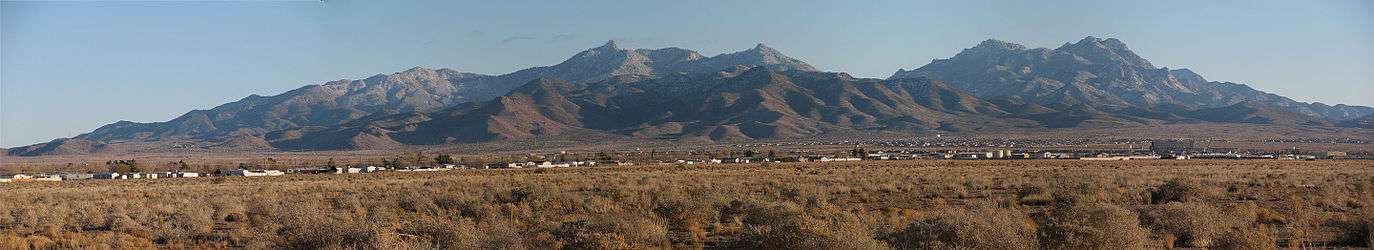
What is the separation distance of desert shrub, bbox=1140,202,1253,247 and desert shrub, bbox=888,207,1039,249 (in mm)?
3829

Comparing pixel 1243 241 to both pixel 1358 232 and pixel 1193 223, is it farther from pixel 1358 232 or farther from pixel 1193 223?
pixel 1358 232

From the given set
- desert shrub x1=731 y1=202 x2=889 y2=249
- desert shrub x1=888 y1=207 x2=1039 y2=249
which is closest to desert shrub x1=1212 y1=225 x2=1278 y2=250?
desert shrub x1=888 y1=207 x2=1039 y2=249

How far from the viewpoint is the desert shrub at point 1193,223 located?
1923 cm

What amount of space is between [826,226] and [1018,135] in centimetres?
18924

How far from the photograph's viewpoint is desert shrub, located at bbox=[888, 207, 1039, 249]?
1561 centimetres

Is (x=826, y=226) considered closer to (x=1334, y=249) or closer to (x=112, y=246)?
(x=1334, y=249)

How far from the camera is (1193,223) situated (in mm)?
19875

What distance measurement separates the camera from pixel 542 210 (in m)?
28.7

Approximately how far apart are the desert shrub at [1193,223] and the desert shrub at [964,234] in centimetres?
383

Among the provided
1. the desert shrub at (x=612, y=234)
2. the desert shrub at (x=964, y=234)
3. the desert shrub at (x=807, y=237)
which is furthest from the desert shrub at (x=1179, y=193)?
the desert shrub at (x=612, y=234)

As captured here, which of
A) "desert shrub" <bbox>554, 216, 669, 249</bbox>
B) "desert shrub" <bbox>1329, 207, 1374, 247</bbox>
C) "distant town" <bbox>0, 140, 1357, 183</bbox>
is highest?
"desert shrub" <bbox>554, 216, 669, 249</bbox>

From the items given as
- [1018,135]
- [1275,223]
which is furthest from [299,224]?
[1018,135]

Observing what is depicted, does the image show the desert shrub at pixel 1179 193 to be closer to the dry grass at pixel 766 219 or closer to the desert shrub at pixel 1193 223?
the dry grass at pixel 766 219

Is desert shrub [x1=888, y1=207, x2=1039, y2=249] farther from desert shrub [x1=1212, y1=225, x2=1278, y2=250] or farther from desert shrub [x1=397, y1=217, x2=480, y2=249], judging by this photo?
desert shrub [x1=397, y1=217, x2=480, y2=249]
